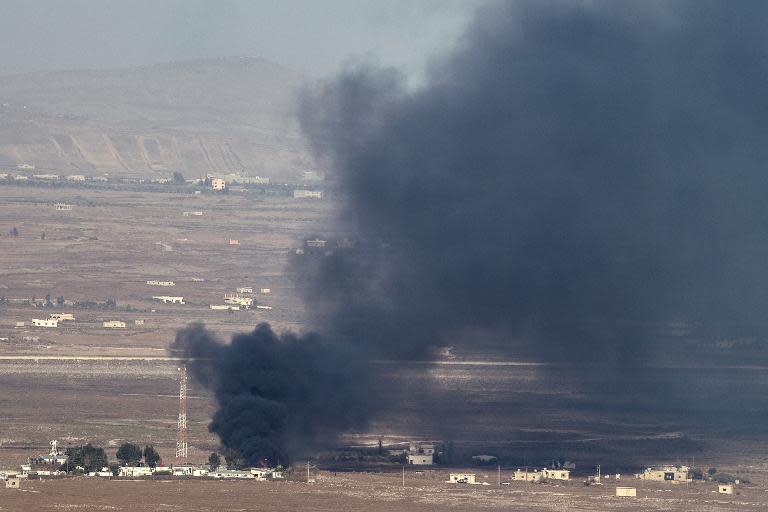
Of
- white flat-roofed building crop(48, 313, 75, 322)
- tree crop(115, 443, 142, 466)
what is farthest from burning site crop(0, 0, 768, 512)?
white flat-roofed building crop(48, 313, 75, 322)

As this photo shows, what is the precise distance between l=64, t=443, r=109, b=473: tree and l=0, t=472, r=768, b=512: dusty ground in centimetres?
180

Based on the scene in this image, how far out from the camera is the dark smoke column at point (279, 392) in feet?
211

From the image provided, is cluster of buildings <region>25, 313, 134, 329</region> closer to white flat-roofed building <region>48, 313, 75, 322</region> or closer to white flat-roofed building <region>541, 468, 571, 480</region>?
white flat-roofed building <region>48, 313, 75, 322</region>

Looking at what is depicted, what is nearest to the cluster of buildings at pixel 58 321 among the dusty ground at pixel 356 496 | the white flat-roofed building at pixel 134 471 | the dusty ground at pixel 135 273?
the dusty ground at pixel 135 273

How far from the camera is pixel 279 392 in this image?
65.8m

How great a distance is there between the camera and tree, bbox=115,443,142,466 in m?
63.9

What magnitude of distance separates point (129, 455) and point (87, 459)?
177cm

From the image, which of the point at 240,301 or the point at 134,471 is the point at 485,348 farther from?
the point at 240,301

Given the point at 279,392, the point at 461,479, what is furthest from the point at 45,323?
the point at 461,479

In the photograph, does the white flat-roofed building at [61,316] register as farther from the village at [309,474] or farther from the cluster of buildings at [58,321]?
the village at [309,474]

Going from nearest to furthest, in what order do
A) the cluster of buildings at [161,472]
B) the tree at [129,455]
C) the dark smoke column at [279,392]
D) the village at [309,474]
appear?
the village at [309,474]
the cluster of buildings at [161,472]
the tree at [129,455]
the dark smoke column at [279,392]

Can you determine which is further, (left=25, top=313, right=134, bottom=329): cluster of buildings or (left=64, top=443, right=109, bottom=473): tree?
(left=25, top=313, right=134, bottom=329): cluster of buildings

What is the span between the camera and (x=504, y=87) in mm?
75312

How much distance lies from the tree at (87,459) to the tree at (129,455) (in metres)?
0.55
